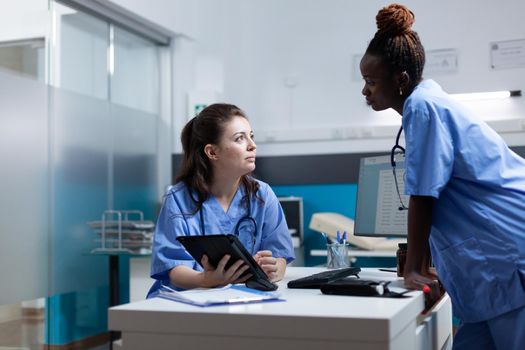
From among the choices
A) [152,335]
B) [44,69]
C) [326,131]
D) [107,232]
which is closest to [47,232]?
[107,232]

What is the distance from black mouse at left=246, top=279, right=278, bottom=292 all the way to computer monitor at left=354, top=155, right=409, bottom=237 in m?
0.59

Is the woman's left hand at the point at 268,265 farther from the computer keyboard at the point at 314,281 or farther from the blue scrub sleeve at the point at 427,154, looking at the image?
the blue scrub sleeve at the point at 427,154

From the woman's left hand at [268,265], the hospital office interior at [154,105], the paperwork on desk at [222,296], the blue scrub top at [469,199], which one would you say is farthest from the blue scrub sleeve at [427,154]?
the hospital office interior at [154,105]

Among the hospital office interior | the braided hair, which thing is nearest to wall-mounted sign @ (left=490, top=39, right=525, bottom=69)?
the hospital office interior

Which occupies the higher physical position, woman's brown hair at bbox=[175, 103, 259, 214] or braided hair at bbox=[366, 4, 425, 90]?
braided hair at bbox=[366, 4, 425, 90]

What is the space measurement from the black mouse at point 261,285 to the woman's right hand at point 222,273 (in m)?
0.03

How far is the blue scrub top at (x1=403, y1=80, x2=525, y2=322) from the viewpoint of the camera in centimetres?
146

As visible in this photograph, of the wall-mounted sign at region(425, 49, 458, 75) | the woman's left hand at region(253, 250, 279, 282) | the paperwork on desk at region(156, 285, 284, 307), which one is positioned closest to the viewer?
the paperwork on desk at region(156, 285, 284, 307)

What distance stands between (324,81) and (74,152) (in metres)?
1.94

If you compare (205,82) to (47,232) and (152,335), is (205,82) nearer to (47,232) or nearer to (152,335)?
(47,232)

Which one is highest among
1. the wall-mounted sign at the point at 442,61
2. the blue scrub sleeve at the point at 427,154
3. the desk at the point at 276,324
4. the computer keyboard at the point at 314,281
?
the wall-mounted sign at the point at 442,61

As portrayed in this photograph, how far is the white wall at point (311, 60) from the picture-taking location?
4750mm

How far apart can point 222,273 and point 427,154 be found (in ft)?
1.83

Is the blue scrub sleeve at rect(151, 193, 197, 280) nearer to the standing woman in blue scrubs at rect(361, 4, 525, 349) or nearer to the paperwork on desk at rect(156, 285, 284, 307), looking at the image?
the paperwork on desk at rect(156, 285, 284, 307)
